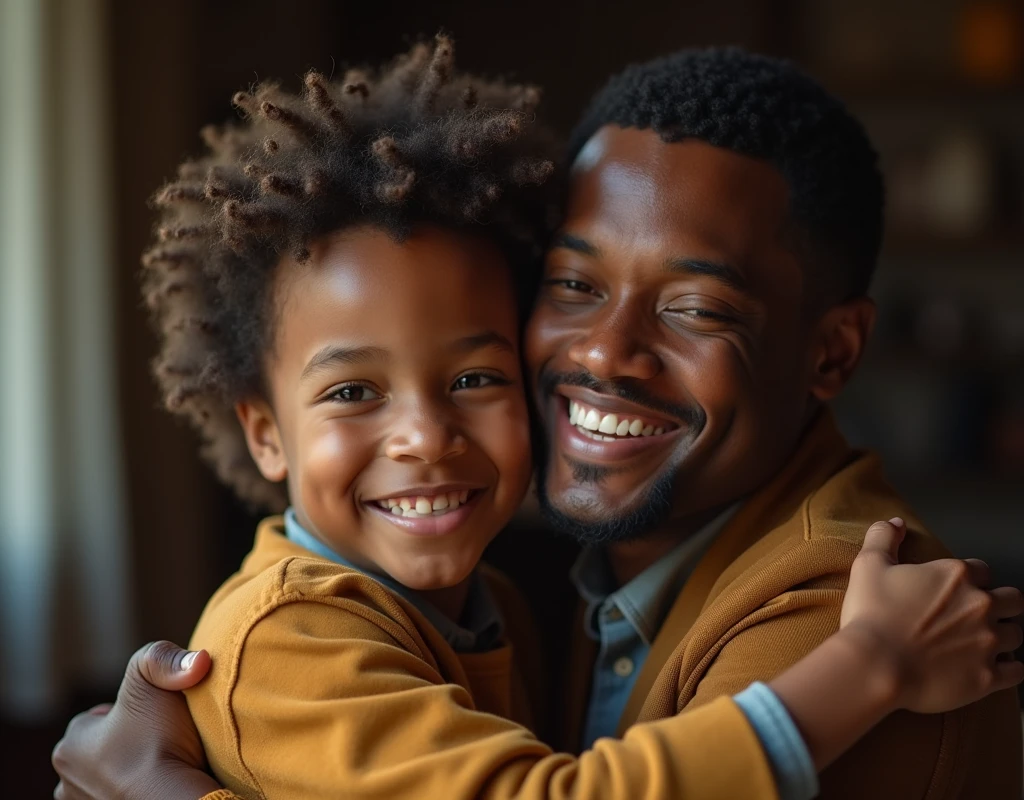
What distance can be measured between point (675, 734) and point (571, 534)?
51 cm

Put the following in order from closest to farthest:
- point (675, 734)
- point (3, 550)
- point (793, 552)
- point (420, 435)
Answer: point (675, 734) → point (793, 552) → point (420, 435) → point (3, 550)

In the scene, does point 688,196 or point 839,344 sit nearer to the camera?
point 688,196

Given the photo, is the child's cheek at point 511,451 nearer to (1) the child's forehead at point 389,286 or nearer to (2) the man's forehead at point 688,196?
(1) the child's forehead at point 389,286

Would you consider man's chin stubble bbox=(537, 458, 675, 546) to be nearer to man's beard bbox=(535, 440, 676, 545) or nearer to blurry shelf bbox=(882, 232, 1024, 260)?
man's beard bbox=(535, 440, 676, 545)

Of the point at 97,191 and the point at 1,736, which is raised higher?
the point at 97,191

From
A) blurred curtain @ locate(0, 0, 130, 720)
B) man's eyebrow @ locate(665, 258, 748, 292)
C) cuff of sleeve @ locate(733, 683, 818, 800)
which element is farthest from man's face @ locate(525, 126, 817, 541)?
blurred curtain @ locate(0, 0, 130, 720)

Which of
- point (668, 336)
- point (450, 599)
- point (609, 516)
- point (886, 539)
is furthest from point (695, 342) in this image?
point (450, 599)

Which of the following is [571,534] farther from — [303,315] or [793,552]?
[303,315]

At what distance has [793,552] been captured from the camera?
140 centimetres

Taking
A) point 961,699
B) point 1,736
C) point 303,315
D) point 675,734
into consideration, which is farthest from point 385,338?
point 1,736

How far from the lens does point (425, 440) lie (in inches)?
59.7

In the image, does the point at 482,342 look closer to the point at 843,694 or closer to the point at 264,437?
the point at 264,437

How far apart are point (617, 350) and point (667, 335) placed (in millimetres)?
83

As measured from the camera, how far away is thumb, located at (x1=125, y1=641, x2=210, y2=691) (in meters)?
1.40
